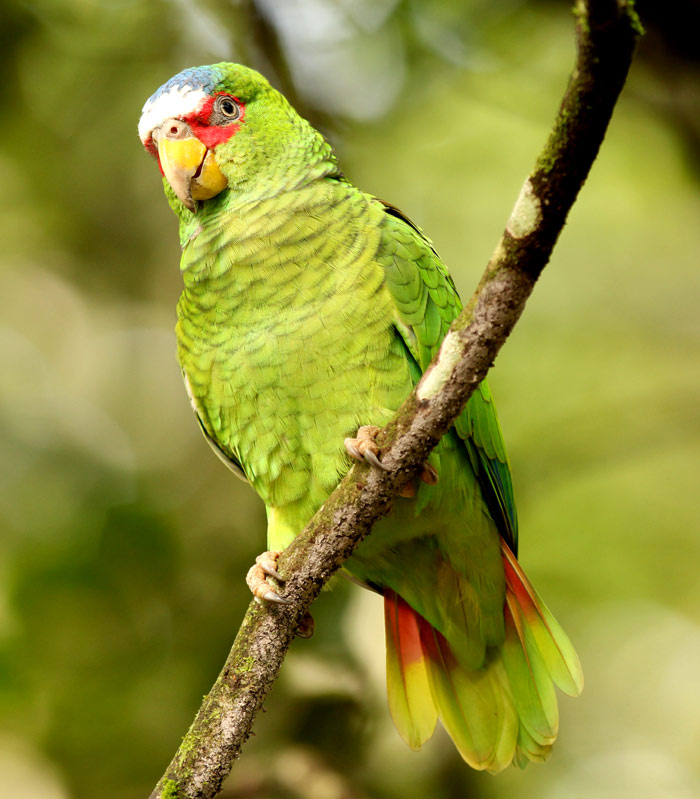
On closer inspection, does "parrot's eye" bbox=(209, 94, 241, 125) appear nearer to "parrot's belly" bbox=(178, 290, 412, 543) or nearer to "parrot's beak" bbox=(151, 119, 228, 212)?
"parrot's beak" bbox=(151, 119, 228, 212)

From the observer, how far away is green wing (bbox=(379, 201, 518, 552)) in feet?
6.86

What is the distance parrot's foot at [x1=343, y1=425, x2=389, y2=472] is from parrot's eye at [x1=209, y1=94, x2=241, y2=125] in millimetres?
994

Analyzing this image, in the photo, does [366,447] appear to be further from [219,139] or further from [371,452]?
[219,139]

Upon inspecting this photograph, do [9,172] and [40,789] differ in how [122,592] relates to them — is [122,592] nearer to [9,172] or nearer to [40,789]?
[40,789]

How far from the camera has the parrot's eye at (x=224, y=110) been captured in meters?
2.33

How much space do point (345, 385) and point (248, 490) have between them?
5.49ft

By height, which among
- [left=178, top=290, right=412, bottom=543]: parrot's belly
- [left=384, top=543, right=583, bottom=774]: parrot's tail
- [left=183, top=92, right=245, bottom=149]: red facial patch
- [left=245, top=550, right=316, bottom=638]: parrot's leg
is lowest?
[left=384, top=543, right=583, bottom=774]: parrot's tail

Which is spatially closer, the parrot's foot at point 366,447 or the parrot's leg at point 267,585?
the parrot's foot at point 366,447

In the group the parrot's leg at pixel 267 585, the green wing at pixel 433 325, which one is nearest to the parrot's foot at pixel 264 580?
the parrot's leg at pixel 267 585

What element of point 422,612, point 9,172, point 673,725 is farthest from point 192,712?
point 9,172

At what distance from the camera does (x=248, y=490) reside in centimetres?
362

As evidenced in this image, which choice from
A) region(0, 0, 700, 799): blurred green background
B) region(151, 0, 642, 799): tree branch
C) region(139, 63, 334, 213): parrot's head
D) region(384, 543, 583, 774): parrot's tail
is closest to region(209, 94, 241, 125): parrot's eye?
region(139, 63, 334, 213): parrot's head

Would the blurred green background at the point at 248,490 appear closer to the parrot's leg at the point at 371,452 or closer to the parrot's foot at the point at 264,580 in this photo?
the parrot's foot at the point at 264,580

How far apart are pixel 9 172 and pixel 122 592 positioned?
7.04ft
